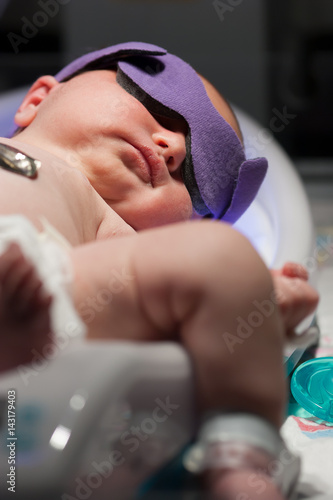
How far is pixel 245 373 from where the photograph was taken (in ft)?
1.57

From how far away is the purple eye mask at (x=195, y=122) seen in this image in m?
0.89

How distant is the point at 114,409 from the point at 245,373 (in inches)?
3.8

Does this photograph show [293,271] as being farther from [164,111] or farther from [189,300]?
[164,111]

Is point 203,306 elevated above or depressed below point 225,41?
above

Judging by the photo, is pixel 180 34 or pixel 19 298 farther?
pixel 180 34

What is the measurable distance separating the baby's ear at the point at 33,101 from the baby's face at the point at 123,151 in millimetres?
63

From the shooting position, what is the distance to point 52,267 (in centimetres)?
49

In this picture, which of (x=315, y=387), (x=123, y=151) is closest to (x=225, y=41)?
(x=123, y=151)

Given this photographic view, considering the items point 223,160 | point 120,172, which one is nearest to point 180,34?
point 223,160

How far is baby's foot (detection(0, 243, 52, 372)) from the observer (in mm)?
457

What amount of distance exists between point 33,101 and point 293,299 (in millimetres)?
572

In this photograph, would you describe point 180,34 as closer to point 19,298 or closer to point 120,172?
point 120,172

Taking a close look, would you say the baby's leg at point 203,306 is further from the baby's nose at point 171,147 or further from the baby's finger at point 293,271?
the baby's nose at point 171,147

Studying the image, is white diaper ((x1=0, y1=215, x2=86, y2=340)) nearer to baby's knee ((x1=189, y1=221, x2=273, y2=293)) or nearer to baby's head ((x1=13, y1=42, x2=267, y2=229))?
baby's knee ((x1=189, y1=221, x2=273, y2=293))
